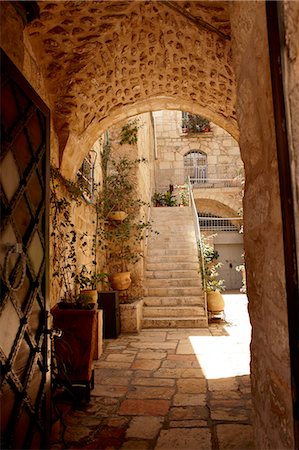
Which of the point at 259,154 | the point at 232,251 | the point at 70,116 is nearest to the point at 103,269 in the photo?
the point at 70,116

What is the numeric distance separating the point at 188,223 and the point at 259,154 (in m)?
7.97

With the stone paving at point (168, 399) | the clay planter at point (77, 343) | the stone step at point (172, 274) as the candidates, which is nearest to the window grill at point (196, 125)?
the stone step at point (172, 274)

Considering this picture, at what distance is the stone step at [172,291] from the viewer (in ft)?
21.6

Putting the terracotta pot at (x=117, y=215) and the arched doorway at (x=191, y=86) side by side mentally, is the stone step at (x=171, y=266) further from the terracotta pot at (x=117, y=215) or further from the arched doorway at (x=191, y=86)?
the arched doorway at (x=191, y=86)

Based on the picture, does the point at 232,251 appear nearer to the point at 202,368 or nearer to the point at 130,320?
the point at 130,320

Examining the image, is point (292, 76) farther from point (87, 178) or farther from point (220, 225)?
point (220, 225)

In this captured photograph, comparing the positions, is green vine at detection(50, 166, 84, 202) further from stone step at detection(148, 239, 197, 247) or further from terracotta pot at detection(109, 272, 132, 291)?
stone step at detection(148, 239, 197, 247)

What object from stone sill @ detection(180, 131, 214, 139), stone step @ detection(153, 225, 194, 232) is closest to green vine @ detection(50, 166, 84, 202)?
stone step @ detection(153, 225, 194, 232)

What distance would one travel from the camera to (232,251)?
14.6 m

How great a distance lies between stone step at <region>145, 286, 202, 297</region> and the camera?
659 centimetres

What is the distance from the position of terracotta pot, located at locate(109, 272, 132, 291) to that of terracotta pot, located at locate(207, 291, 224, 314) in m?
1.57

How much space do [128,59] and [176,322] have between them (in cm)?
427

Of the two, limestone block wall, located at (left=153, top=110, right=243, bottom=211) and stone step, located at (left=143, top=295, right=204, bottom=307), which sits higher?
limestone block wall, located at (left=153, top=110, right=243, bottom=211)

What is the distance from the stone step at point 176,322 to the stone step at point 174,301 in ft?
1.48
